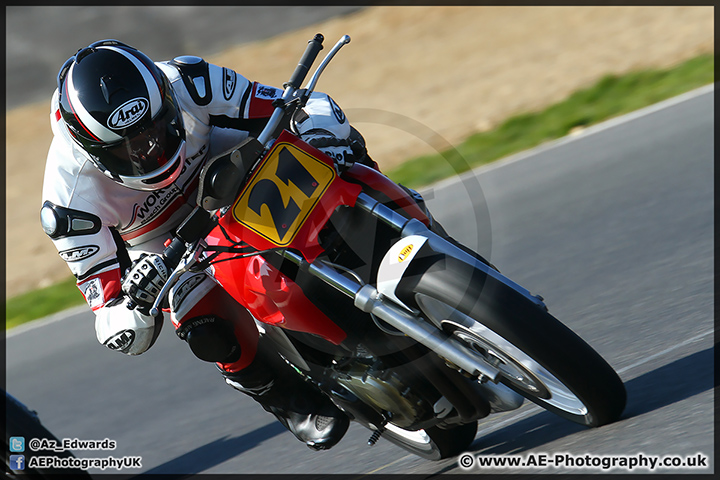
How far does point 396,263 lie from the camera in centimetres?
288

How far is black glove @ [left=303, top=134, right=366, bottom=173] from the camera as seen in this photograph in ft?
10.3

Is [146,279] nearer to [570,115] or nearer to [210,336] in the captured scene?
[210,336]

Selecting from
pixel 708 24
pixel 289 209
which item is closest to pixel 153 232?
pixel 289 209

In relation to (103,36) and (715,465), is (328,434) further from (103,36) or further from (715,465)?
(103,36)

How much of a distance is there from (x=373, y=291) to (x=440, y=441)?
955mm

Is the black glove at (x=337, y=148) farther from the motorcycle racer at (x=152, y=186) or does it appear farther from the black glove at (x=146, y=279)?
the black glove at (x=146, y=279)

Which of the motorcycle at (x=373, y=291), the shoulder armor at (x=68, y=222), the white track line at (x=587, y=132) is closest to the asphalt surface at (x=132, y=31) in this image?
the white track line at (x=587, y=132)

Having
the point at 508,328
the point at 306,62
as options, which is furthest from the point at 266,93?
the point at 508,328

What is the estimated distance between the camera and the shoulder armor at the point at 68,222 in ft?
10.6

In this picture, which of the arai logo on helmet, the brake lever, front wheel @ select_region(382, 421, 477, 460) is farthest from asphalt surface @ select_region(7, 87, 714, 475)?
the arai logo on helmet

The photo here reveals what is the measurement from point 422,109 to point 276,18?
6838 millimetres

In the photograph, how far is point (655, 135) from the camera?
741 cm

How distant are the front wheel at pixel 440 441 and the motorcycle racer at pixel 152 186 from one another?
1.04ft

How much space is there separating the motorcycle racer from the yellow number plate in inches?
9.6
